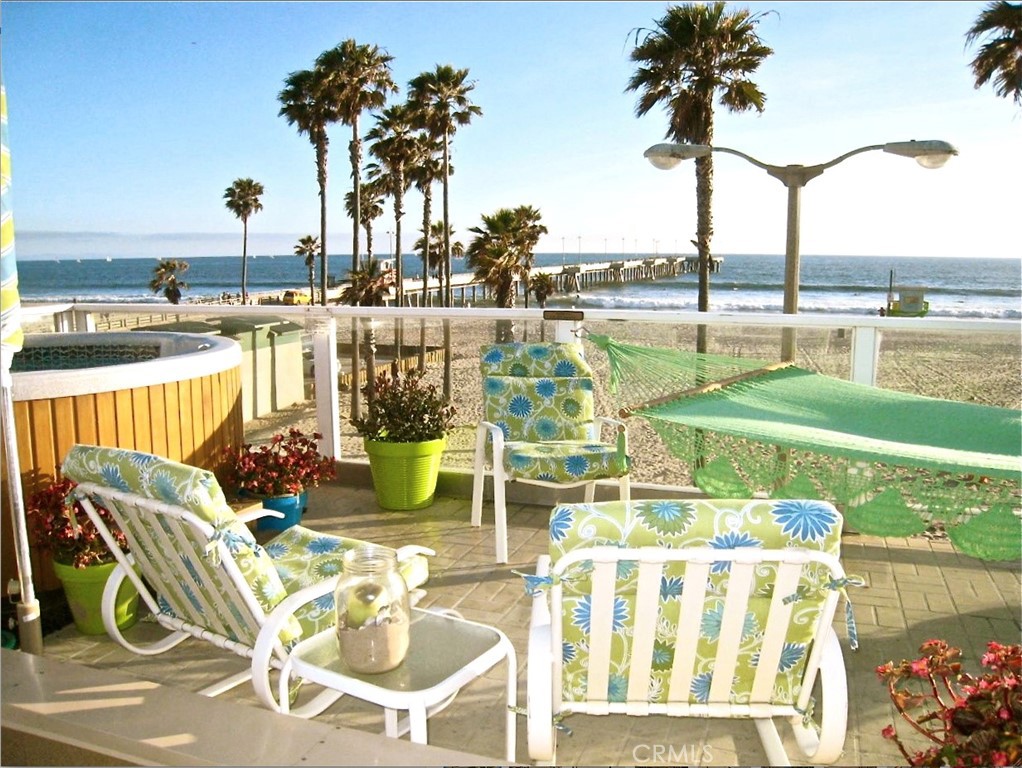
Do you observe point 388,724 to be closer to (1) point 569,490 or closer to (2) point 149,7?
(1) point 569,490

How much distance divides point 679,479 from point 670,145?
2.12 meters

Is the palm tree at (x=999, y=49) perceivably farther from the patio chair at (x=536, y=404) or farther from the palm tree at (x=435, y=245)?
the palm tree at (x=435, y=245)

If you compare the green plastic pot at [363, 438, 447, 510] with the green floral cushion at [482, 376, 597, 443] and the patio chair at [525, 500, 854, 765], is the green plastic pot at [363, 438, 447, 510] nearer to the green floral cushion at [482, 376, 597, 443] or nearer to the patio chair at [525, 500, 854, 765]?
the green floral cushion at [482, 376, 597, 443]

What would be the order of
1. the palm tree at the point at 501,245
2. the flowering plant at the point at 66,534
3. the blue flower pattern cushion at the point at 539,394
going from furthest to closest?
the palm tree at the point at 501,245
the blue flower pattern cushion at the point at 539,394
the flowering plant at the point at 66,534

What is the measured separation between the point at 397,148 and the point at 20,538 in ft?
91.0

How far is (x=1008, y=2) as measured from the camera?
1666 cm

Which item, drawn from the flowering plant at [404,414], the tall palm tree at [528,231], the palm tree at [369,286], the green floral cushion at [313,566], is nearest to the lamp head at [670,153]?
the flowering plant at [404,414]

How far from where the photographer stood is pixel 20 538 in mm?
2266

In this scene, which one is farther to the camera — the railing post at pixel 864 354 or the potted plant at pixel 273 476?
the railing post at pixel 864 354

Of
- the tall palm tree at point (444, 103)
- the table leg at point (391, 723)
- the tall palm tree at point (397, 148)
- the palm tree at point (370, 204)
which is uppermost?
the tall palm tree at point (444, 103)

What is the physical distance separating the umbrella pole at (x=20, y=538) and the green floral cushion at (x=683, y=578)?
1.36 metres

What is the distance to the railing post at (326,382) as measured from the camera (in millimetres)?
4836

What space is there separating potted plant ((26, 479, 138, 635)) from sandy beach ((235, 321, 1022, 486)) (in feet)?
5.66

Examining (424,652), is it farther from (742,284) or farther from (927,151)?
(742,284)
